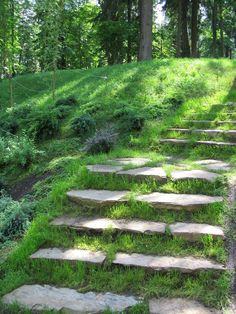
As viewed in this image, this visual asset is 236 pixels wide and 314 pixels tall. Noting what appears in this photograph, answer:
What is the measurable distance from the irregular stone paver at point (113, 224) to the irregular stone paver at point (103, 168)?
0.92m

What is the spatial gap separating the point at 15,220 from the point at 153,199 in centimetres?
158

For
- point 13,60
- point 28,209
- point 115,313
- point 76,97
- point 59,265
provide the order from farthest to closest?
1. point 13,60
2. point 76,97
3. point 28,209
4. point 59,265
5. point 115,313

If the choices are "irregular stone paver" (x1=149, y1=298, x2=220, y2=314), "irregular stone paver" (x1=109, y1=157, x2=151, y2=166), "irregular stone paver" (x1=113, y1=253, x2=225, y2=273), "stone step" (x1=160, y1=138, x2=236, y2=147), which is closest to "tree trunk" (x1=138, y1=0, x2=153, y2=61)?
"stone step" (x1=160, y1=138, x2=236, y2=147)

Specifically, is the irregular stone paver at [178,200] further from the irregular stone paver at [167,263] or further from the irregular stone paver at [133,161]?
the irregular stone paver at [133,161]

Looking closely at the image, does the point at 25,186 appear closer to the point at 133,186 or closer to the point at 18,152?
the point at 18,152

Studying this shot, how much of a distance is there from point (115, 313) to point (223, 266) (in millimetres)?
1018

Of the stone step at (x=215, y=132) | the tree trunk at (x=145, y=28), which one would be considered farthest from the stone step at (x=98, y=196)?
the tree trunk at (x=145, y=28)

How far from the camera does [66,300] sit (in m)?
3.27

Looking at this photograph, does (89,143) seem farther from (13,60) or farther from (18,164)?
(13,60)

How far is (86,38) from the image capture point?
29078mm

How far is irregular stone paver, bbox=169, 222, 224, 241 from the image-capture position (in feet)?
12.3

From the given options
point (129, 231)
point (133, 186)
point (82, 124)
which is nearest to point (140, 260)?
point (129, 231)

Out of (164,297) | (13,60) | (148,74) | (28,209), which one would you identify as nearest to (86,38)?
(13,60)

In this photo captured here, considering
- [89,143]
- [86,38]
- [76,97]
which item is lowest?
[89,143]
